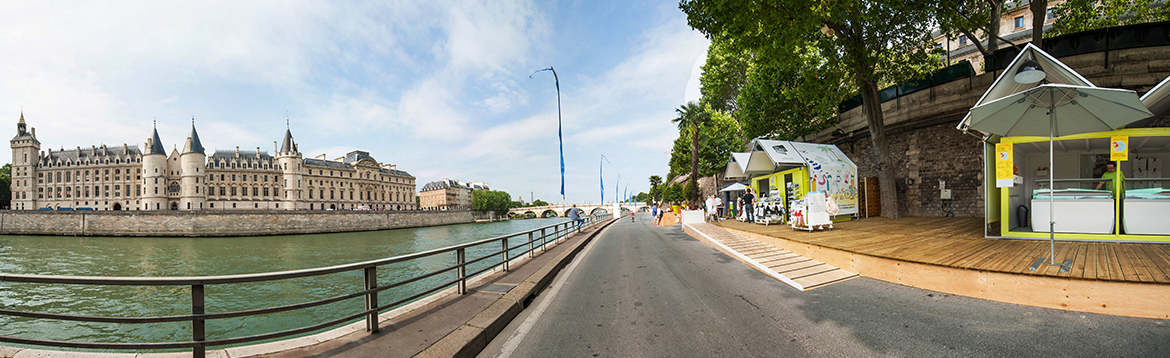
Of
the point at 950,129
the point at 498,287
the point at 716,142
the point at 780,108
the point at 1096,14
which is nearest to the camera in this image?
the point at 498,287

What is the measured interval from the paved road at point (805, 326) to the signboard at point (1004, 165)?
3.62m

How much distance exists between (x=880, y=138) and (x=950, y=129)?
3684 millimetres

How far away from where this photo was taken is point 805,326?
4238 millimetres

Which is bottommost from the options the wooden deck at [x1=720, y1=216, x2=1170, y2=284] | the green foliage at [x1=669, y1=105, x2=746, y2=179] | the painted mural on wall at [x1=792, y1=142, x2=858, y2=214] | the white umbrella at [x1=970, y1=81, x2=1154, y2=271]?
the wooden deck at [x1=720, y1=216, x2=1170, y2=284]

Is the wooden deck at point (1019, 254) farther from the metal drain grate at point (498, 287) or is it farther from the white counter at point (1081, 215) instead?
the metal drain grate at point (498, 287)

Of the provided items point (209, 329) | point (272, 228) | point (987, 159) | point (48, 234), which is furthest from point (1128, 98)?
point (48, 234)

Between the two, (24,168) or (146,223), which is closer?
(146,223)

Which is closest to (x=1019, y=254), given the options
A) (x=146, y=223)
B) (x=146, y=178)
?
(x=146, y=223)

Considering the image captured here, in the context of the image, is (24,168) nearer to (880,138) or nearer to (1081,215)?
(880,138)

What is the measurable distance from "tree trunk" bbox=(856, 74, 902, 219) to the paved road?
11.2 meters

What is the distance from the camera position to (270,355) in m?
3.32

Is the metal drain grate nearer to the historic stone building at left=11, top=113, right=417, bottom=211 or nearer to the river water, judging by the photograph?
the river water

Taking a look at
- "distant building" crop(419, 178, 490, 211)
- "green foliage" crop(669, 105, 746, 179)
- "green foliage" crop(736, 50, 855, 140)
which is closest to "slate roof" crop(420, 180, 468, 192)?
"distant building" crop(419, 178, 490, 211)

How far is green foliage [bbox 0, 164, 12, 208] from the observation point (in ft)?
233
